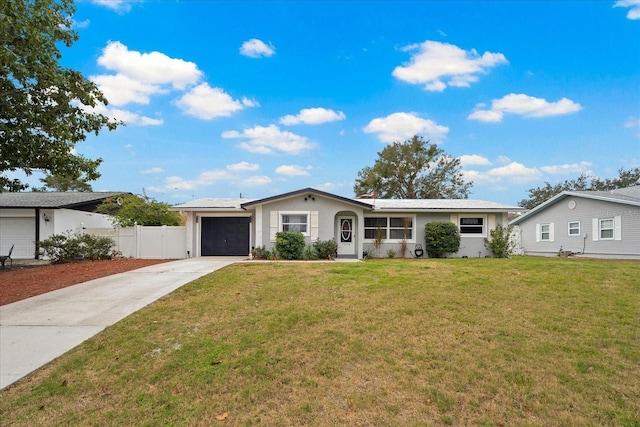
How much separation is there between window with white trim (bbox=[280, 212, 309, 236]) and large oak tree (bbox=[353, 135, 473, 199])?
20.4 metres

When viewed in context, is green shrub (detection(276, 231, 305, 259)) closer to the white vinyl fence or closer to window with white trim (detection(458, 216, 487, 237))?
the white vinyl fence

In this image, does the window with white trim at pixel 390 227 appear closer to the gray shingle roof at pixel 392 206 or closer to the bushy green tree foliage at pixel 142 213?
the gray shingle roof at pixel 392 206

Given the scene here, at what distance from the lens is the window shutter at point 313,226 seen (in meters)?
15.0

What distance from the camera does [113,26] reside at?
11.7 meters

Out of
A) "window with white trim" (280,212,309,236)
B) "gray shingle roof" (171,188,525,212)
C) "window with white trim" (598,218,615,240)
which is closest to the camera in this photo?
"gray shingle roof" (171,188,525,212)

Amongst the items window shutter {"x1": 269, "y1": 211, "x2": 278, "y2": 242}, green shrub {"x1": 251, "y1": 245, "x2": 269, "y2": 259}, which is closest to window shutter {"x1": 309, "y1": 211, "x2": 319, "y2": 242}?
window shutter {"x1": 269, "y1": 211, "x2": 278, "y2": 242}

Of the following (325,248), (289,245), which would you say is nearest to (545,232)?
(325,248)

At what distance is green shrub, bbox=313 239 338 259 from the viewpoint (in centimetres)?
1462

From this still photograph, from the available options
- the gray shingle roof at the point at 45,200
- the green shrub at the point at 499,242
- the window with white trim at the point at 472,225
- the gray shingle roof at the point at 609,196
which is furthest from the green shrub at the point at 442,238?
the gray shingle roof at the point at 45,200

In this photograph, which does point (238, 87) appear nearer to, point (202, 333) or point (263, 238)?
point (263, 238)

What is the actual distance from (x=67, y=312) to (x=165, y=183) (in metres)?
16.8

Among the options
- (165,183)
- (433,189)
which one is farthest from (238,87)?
(433,189)

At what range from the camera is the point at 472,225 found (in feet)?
54.9

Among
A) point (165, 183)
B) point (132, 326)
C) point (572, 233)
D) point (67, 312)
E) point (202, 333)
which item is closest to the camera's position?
point (202, 333)
